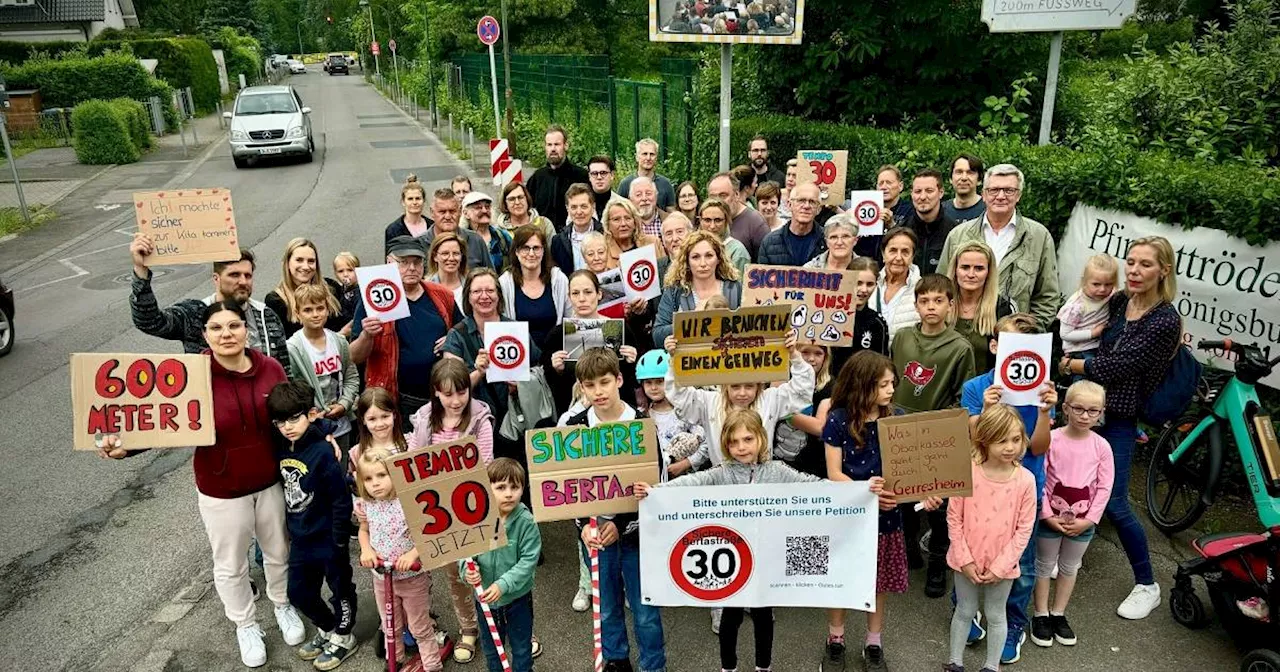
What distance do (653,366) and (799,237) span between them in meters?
2.53

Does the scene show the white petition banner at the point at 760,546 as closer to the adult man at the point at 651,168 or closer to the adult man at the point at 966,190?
the adult man at the point at 966,190

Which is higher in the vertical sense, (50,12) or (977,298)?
(50,12)

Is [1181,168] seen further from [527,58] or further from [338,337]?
[527,58]

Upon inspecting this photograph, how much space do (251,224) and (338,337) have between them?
13419 mm

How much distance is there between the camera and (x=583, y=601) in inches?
202

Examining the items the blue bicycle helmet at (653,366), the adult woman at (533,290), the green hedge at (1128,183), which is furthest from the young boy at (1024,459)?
the adult woman at (533,290)

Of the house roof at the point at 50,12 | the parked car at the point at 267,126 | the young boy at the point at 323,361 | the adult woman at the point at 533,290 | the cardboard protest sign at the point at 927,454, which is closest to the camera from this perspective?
the cardboard protest sign at the point at 927,454

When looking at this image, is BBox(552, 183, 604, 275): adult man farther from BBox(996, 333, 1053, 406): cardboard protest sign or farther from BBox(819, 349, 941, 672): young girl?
BBox(996, 333, 1053, 406): cardboard protest sign

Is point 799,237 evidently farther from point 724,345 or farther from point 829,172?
point 724,345

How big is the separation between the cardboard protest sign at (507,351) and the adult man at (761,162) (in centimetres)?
476

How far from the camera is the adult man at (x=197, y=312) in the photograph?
16.1 feet

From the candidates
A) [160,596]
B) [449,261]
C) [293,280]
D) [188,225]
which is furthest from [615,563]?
[188,225]

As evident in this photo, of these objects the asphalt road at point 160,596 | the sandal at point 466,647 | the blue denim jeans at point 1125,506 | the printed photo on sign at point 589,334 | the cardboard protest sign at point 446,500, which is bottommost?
the asphalt road at point 160,596

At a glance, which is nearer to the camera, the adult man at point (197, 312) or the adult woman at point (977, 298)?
the adult man at point (197, 312)
